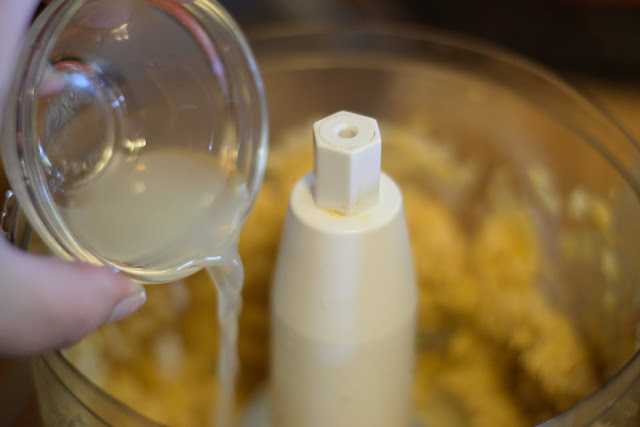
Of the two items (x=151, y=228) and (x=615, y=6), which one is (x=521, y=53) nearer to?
(x=615, y=6)

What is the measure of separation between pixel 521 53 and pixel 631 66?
4.8 inches

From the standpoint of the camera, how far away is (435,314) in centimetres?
64

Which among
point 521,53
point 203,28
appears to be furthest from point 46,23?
point 521,53

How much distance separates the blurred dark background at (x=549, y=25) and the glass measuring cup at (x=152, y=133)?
374 mm

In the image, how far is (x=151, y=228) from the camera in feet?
1.48

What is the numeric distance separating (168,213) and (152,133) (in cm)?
6

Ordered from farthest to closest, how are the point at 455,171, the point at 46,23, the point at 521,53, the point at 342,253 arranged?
the point at 521,53
the point at 455,171
the point at 342,253
the point at 46,23

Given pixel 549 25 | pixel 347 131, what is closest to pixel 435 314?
pixel 347 131

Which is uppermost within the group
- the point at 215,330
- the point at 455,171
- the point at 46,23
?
the point at 46,23

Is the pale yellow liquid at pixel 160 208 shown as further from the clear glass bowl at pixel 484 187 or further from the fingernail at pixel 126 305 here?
the clear glass bowl at pixel 484 187

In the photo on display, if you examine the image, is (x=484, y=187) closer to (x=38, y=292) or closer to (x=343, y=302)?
(x=343, y=302)

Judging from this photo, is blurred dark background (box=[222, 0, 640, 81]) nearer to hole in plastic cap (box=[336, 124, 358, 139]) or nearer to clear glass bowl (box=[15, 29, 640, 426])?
clear glass bowl (box=[15, 29, 640, 426])

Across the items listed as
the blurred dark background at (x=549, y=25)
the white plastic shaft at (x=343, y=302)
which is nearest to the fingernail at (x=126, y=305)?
the white plastic shaft at (x=343, y=302)

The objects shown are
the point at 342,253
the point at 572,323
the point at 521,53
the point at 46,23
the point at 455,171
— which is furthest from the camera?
the point at 521,53
